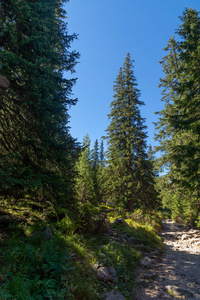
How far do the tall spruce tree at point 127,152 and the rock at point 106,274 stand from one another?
30.7 feet

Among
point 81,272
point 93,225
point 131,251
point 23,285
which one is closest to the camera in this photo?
point 23,285

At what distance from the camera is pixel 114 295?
4.03 meters

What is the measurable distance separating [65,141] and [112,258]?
5050mm

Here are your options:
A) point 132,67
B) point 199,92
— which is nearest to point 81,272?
point 199,92

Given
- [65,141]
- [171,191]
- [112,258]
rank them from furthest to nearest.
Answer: [171,191], [65,141], [112,258]

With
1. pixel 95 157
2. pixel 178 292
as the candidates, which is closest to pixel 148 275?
pixel 178 292

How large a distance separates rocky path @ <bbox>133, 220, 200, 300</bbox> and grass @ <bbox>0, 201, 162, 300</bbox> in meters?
0.44

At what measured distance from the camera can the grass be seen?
290 cm

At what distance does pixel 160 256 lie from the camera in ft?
25.6

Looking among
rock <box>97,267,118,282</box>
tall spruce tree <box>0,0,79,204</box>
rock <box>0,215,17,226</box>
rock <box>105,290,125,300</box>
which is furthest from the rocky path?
rock <box>0,215,17,226</box>

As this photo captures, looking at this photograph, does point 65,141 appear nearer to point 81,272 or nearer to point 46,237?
point 46,237

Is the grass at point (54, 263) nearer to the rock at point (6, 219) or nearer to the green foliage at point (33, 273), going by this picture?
the green foliage at point (33, 273)

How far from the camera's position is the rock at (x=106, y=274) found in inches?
175

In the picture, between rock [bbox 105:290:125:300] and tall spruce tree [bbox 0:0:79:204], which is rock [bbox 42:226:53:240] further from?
rock [bbox 105:290:125:300]
